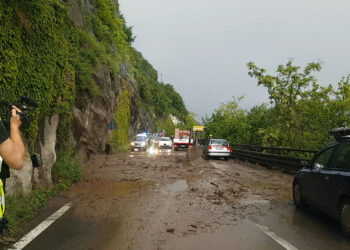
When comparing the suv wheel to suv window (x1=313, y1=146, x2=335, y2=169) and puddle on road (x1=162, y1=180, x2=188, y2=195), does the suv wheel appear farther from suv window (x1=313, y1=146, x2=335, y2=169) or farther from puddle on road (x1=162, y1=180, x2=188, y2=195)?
puddle on road (x1=162, y1=180, x2=188, y2=195)

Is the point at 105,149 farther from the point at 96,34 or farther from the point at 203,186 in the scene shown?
the point at 203,186

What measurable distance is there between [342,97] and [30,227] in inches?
702

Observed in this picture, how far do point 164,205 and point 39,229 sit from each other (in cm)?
306

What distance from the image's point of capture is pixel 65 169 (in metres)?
10.8

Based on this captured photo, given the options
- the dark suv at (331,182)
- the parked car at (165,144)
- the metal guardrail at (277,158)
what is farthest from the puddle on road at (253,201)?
the parked car at (165,144)

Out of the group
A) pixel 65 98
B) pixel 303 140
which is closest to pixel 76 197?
pixel 65 98

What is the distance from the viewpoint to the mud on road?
203 inches

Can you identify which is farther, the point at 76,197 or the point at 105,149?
the point at 105,149

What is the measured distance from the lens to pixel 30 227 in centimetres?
562

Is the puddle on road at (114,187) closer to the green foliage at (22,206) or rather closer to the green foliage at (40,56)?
the green foliage at (22,206)

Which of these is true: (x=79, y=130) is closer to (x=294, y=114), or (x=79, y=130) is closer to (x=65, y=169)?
(x=65, y=169)

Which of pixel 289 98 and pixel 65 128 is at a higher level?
pixel 289 98

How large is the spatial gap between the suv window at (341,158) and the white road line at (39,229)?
5381 millimetres

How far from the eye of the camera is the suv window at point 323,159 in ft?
20.8
